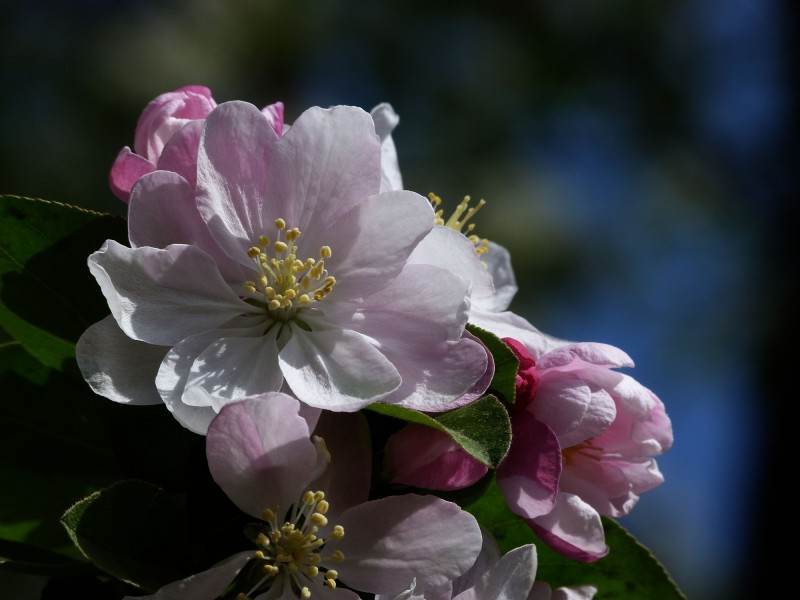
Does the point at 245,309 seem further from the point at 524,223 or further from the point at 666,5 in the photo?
the point at 666,5

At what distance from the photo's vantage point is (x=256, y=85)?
683 centimetres

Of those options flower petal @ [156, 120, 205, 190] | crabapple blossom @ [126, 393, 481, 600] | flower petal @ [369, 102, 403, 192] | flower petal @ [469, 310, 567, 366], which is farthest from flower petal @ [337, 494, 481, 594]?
flower petal @ [369, 102, 403, 192]

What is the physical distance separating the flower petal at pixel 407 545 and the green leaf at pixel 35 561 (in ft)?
0.82

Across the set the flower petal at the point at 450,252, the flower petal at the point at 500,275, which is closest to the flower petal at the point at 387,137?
the flower petal at the point at 500,275

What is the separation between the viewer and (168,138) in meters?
0.90

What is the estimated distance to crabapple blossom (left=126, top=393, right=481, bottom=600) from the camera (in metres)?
0.75

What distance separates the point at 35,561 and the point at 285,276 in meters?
0.33

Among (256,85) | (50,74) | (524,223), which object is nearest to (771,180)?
(524,223)

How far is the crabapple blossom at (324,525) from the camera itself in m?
0.75

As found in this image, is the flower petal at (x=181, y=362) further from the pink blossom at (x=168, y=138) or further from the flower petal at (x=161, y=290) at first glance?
the pink blossom at (x=168, y=138)

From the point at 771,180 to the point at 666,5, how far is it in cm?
212

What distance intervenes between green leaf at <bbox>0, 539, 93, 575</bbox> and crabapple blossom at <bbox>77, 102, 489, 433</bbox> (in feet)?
0.63

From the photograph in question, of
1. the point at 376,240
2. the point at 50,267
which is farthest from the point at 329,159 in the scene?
the point at 50,267

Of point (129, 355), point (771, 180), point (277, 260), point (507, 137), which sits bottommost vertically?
point (129, 355)
